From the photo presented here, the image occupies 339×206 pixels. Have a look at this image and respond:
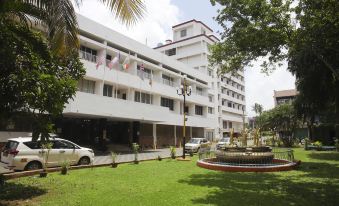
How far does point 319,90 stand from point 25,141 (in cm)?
1899

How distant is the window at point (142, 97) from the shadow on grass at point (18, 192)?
2553 cm

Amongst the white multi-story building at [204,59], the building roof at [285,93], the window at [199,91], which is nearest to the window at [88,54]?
the window at [199,91]

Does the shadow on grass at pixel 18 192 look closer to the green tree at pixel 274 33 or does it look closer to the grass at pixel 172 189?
the grass at pixel 172 189

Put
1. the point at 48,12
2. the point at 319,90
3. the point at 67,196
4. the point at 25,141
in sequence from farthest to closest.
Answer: the point at 319,90
the point at 25,141
the point at 67,196
the point at 48,12

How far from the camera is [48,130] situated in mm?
8781

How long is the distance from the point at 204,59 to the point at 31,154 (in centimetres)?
4929

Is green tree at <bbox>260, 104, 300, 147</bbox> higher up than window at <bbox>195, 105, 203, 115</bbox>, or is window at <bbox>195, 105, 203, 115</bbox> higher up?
window at <bbox>195, 105, 203, 115</bbox>

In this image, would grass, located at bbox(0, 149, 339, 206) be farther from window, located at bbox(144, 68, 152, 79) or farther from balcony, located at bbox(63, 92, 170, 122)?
window, located at bbox(144, 68, 152, 79)

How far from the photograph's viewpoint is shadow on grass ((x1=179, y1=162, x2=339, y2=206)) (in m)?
8.93

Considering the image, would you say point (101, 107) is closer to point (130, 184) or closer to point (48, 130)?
point (130, 184)

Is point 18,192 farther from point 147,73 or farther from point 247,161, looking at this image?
point 147,73

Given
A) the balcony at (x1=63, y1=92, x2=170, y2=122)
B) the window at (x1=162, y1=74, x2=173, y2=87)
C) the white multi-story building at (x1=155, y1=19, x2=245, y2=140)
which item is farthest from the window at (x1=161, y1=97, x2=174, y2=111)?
the white multi-story building at (x1=155, y1=19, x2=245, y2=140)

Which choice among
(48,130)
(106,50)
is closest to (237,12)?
(48,130)

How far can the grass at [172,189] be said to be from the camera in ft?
29.0
